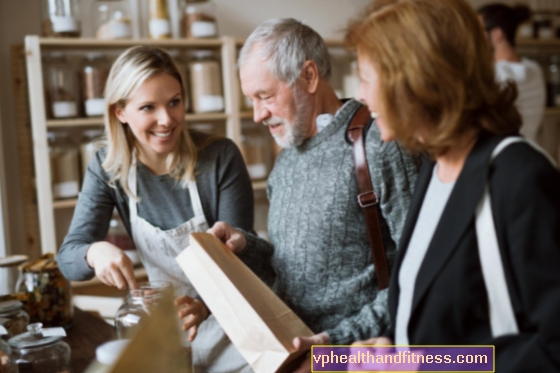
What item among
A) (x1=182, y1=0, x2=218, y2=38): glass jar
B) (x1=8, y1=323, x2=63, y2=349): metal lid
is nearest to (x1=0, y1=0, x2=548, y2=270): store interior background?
(x1=182, y1=0, x2=218, y2=38): glass jar

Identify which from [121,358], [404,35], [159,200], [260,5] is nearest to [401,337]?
[404,35]

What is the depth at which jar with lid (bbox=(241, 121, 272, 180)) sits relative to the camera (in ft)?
9.38

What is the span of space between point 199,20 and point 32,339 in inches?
79.4

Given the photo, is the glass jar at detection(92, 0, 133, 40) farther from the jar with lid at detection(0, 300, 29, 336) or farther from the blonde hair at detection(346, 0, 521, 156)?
the blonde hair at detection(346, 0, 521, 156)

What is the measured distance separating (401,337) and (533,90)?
2120mm

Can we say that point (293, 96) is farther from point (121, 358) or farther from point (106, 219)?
point (121, 358)

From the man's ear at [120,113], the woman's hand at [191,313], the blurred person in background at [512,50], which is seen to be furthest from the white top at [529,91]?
the woman's hand at [191,313]

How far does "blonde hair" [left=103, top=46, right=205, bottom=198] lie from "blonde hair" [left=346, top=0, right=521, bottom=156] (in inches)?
30.7

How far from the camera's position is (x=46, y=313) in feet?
4.61

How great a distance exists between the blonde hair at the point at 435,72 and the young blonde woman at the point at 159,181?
78 cm

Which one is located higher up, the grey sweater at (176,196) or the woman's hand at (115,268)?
the grey sweater at (176,196)

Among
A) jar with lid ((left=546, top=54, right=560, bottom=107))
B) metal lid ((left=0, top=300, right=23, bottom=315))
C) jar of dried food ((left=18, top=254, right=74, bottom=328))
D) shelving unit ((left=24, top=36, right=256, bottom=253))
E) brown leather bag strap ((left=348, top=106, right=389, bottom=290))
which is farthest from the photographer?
jar with lid ((left=546, top=54, right=560, bottom=107))

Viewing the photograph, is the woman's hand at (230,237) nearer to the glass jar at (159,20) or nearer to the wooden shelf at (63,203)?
the wooden shelf at (63,203)

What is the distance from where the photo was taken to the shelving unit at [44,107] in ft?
7.85
